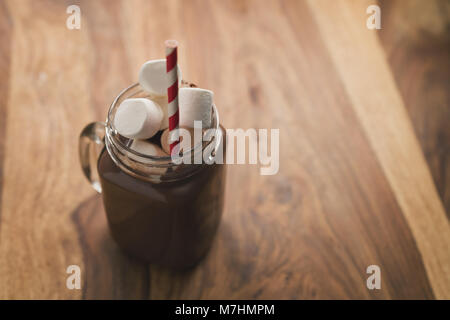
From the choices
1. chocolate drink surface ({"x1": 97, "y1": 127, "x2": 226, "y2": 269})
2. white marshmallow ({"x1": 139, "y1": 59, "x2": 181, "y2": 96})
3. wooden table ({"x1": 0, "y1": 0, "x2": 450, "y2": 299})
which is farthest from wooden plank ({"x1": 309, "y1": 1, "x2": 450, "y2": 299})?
white marshmallow ({"x1": 139, "y1": 59, "x2": 181, "y2": 96})

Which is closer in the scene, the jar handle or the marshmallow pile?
the marshmallow pile

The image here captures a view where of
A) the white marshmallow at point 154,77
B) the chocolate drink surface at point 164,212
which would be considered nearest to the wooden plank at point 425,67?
the chocolate drink surface at point 164,212

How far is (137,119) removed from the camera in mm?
566

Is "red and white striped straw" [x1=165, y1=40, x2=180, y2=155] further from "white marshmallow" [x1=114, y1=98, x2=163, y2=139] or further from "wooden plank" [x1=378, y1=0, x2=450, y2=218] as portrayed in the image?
"wooden plank" [x1=378, y1=0, x2=450, y2=218]

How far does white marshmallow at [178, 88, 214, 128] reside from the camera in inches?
22.9

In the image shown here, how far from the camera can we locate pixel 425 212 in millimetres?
812

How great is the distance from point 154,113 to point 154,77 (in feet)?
0.16

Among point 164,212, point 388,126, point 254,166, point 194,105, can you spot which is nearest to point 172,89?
point 194,105

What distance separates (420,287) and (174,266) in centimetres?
39

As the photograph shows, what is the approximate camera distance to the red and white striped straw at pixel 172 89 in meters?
0.52
